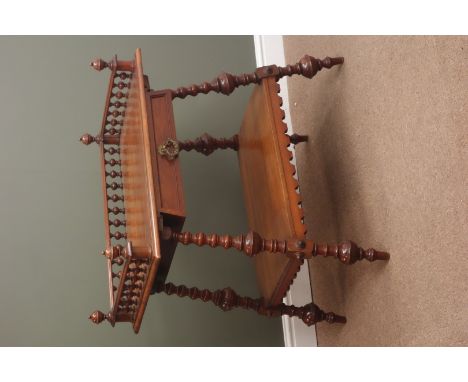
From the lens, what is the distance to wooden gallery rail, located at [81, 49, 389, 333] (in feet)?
3.92

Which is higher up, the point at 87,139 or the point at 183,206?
the point at 87,139

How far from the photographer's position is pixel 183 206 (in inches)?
49.7

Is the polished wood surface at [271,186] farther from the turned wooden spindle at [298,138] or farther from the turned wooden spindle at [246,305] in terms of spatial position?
the turned wooden spindle at [298,138]

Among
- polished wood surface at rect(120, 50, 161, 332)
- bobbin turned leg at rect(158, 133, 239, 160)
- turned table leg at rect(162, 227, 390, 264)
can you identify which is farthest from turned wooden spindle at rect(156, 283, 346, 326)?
bobbin turned leg at rect(158, 133, 239, 160)

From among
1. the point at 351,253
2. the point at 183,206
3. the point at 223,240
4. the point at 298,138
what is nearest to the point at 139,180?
the point at 183,206

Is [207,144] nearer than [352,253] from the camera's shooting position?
No

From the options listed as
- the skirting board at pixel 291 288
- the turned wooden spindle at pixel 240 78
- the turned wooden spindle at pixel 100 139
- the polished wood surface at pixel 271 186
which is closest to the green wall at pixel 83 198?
the skirting board at pixel 291 288

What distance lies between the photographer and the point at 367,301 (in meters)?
1.43

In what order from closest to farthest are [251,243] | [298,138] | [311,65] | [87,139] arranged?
[251,243]
[311,65]
[87,139]
[298,138]

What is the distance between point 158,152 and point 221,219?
0.68 m

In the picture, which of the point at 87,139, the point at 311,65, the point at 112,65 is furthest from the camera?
the point at 87,139

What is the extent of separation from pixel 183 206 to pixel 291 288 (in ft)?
2.63

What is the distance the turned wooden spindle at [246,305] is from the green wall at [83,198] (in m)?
0.34

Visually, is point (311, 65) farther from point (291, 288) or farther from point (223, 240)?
point (291, 288)
